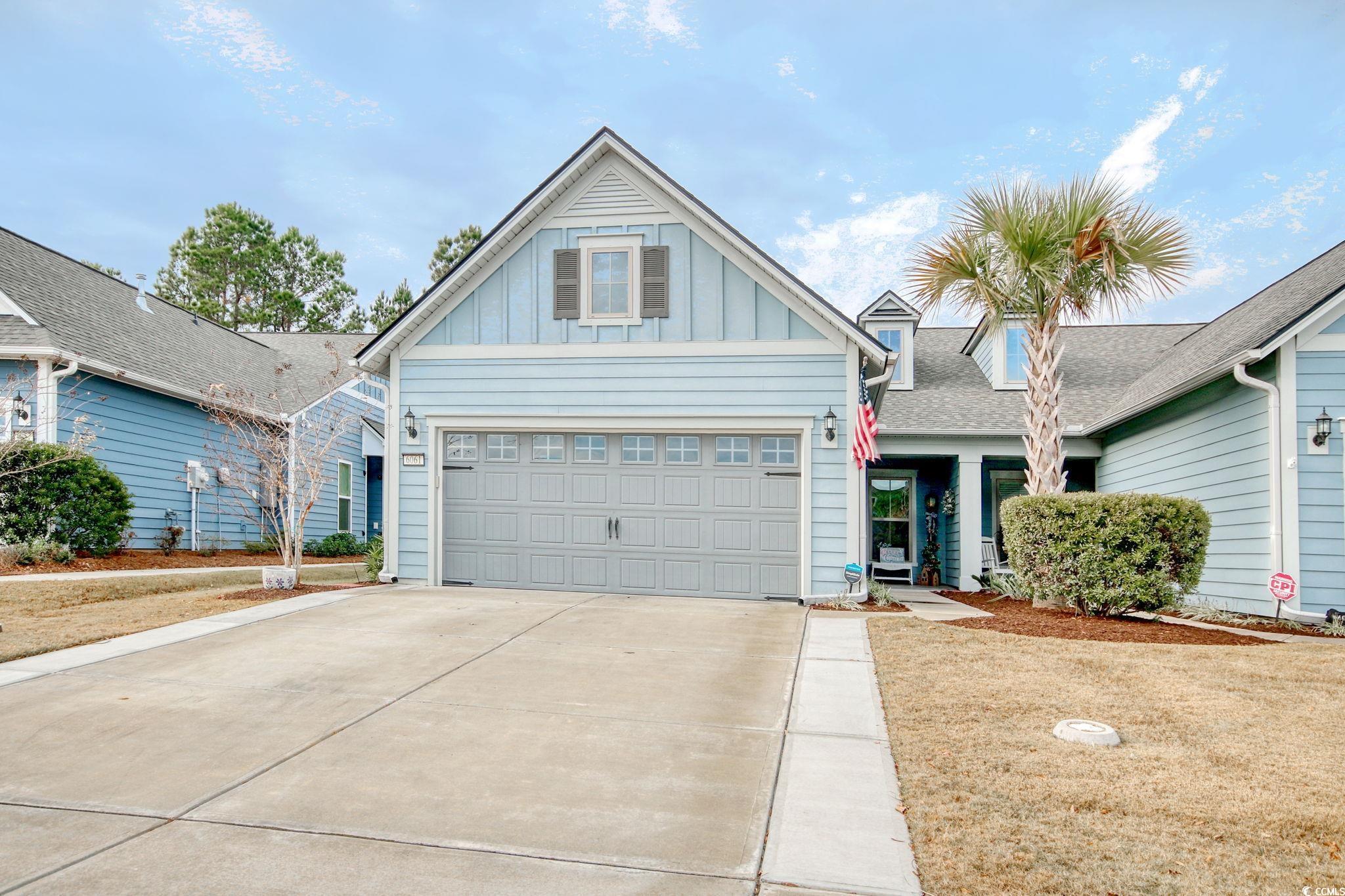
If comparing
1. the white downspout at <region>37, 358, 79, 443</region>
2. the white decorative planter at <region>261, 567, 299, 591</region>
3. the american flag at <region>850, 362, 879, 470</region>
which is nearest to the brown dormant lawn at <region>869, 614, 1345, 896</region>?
the american flag at <region>850, 362, 879, 470</region>

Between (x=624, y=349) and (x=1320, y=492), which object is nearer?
(x=1320, y=492)

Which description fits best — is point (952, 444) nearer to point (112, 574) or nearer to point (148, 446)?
point (112, 574)

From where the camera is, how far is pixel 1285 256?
22.7 metres

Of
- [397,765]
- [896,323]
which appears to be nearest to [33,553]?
[397,765]

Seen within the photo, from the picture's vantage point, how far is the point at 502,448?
38.0 ft

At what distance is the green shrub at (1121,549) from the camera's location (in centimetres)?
902

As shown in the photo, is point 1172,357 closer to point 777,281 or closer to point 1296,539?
point 1296,539

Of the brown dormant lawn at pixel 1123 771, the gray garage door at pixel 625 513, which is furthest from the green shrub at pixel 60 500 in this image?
the brown dormant lawn at pixel 1123 771

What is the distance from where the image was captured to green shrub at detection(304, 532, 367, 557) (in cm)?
1903

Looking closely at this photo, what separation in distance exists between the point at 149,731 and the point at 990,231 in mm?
10803

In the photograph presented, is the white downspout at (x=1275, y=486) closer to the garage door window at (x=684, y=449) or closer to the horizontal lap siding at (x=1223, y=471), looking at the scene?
the horizontal lap siding at (x=1223, y=471)

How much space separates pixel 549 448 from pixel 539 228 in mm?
3070

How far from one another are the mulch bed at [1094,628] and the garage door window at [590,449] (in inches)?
193

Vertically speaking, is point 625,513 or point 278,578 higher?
point 625,513
